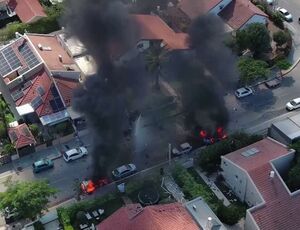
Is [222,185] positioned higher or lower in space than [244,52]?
lower

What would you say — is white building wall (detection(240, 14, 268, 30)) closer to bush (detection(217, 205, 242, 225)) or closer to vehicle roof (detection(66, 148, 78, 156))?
vehicle roof (detection(66, 148, 78, 156))

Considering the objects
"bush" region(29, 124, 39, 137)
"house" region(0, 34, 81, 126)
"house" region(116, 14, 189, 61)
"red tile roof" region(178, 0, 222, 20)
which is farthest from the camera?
"red tile roof" region(178, 0, 222, 20)

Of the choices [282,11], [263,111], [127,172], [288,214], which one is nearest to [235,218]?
[288,214]

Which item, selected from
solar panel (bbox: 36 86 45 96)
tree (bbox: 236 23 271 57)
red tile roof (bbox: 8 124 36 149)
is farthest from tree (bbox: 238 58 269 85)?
red tile roof (bbox: 8 124 36 149)

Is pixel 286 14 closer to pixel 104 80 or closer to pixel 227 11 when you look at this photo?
pixel 227 11

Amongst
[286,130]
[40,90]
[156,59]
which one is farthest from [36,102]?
[286,130]

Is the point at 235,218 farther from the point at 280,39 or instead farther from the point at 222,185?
the point at 280,39
